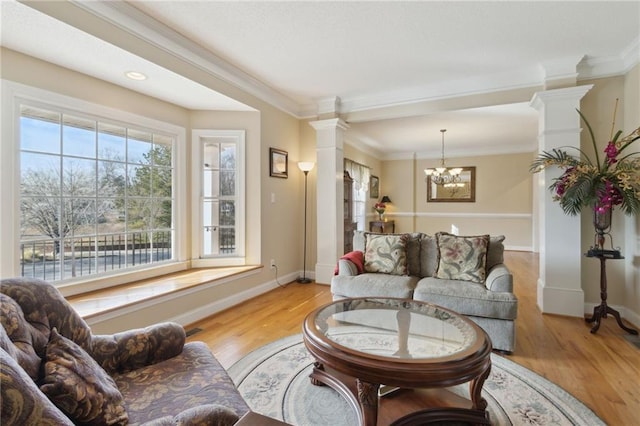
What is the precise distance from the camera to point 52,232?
258 centimetres

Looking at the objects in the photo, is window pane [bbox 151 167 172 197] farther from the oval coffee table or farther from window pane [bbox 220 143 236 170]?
the oval coffee table

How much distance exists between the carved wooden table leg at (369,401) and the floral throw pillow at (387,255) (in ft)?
5.66

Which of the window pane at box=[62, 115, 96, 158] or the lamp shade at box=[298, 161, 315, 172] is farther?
the lamp shade at box=[298, 161, 315, 172]

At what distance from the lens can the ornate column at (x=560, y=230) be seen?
3.09 metres

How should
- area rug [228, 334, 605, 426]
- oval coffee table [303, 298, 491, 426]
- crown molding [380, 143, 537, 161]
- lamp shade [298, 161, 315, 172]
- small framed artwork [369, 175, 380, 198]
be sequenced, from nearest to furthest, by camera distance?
oval coffee table [303, 298, 491, 426]
area rug [228, 334, 605, 426]
lamp shade [298, 161, 315, 172]
crown molding [380, 143, 537, 161]
small framed artwork [369, 175, 380, 198]

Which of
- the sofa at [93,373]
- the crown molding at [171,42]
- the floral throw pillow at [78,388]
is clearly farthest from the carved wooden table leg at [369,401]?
the crown molding at [171,42]

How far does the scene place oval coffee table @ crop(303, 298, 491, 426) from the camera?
4.24 feet

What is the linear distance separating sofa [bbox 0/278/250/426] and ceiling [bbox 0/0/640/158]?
6.29 feet

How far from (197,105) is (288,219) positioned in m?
1.86

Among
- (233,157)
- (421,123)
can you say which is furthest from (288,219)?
(421,123)

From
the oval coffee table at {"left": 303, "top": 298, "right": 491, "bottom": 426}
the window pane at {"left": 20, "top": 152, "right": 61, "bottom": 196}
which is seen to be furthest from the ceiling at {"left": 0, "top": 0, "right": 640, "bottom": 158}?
the oval coffee table at {"left": 303, "top": 298, "right": 491, "bottom": 426}

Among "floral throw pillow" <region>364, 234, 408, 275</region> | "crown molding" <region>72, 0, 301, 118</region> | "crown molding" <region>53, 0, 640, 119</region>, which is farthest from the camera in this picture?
"floral throw pillow" <region>364, 234, 408, 275</region>

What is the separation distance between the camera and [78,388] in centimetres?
90

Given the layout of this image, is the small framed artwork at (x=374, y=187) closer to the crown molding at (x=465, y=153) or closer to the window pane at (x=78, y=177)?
the crown molding at (x=465, y=153)
